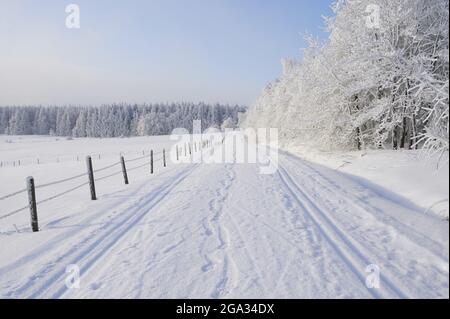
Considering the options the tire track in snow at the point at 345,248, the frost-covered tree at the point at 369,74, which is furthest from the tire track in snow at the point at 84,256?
the frost-covered tree at the point at 369,74

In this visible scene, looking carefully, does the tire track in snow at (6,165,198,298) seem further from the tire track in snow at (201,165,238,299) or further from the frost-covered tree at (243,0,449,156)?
the frost-covered tree at (243,0,449,156)

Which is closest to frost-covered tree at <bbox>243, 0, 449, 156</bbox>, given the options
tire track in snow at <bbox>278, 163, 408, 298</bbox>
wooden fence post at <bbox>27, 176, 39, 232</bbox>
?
tire track in snow at <bbox>278, 163, 408, 298</bbox>

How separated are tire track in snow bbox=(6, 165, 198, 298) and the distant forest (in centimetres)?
12213

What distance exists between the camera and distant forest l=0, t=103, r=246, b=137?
130 metres

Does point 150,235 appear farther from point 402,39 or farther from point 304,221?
point 402,39

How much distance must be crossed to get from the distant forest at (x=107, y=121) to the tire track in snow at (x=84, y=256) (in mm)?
122132

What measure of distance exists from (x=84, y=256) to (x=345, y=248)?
159 inches

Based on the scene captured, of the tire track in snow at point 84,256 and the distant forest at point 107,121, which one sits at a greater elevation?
the distant forest at point 107,121

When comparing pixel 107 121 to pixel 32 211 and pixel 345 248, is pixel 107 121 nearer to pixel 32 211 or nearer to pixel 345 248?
pixel 32 211

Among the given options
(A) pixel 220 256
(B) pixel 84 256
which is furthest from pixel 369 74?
(B) pixel 84 256

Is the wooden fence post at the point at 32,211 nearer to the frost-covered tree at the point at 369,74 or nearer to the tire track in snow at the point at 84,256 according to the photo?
the tire track in snow at the point at 84,256

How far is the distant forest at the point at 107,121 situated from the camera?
426 ft

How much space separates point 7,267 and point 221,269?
3619 millimetres
